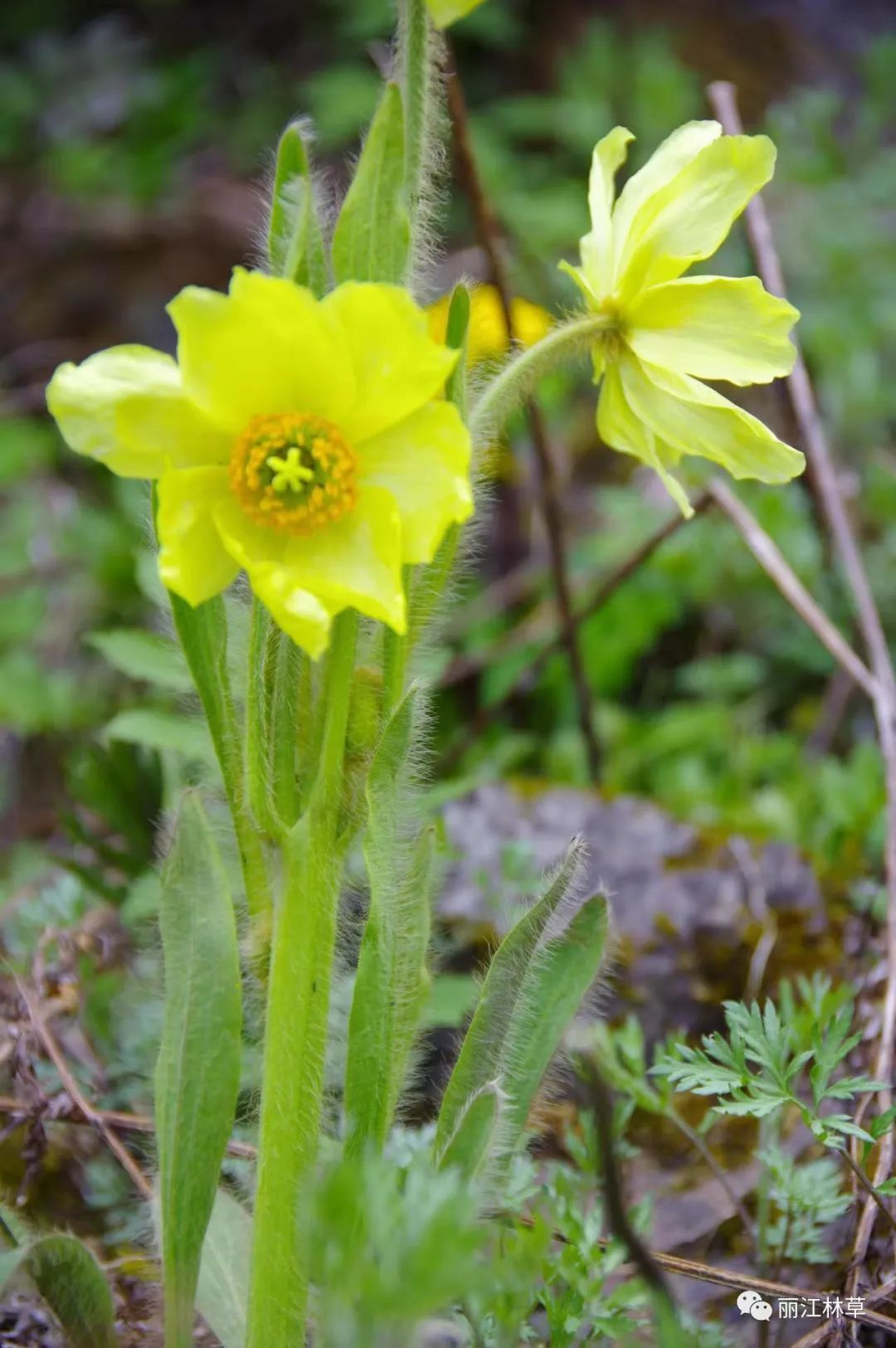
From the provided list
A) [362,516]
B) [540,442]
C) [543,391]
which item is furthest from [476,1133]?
[543,391]

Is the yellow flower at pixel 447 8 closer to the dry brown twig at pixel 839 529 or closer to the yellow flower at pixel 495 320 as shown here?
the dry brown twig at pixel 839 529

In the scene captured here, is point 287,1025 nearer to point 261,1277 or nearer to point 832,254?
point 261,1277

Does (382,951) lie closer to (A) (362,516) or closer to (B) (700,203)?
(A) (362,516)

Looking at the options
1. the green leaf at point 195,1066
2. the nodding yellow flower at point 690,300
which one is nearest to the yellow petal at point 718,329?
the nodding yellow flower at point 690,300

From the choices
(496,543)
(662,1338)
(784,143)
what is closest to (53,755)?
(496,543)

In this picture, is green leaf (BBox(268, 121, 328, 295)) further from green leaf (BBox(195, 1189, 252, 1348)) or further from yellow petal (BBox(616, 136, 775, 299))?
green leaf (BBox(195, 1189, 252, 1348))

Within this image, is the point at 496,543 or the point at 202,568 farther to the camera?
the point at 496,543

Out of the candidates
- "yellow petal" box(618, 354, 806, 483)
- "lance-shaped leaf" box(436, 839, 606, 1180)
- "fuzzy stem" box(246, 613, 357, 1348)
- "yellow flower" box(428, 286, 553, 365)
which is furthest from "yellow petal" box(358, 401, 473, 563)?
"yellow flower" box(428, 286, 553, 365)
